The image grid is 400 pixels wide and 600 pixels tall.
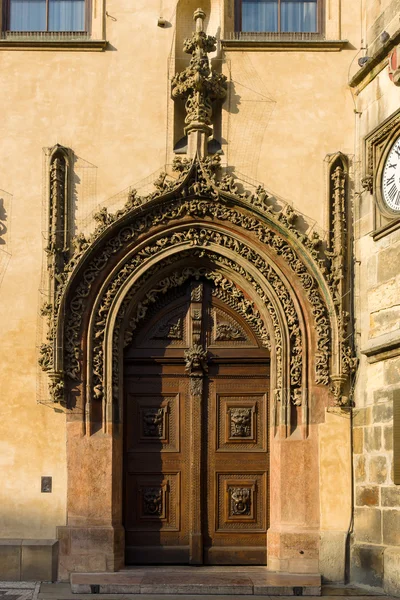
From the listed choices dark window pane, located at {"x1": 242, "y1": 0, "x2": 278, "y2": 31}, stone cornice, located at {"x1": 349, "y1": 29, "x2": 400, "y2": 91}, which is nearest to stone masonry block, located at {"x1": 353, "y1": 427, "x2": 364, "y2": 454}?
stone cornice, located at {"x1": 349, "y1": 29, "x2": 400, "y2": 91}

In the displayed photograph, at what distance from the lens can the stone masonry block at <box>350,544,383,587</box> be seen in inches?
437

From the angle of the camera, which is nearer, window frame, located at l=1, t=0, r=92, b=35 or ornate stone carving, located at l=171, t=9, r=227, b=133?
ornate stone carving, located at l=171, t=9, r=227, b=133

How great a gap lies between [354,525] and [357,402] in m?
1.28

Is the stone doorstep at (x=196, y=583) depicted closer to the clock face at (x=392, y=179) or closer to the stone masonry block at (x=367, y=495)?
the stone masonry block at (x=367, y=495)

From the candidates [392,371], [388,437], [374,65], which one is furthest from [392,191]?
[388,437]

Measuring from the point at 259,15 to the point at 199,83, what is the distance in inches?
53.7

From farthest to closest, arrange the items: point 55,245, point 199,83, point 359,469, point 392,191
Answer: point 199,83 < point 55,245 < point 359,469 < point 392,191

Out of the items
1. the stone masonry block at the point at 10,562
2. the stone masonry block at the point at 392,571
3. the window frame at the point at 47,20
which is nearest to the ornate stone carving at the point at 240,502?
the stone masonry block at the point at 392,571

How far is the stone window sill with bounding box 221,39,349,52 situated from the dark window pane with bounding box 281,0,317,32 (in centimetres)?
39

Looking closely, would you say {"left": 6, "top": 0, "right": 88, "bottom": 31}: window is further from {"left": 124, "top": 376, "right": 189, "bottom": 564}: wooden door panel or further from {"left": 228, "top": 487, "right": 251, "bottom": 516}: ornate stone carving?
{"left": 228, "top": 487, "right": 251, "bottom": 516}: ornate stone carving

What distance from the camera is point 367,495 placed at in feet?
37.6

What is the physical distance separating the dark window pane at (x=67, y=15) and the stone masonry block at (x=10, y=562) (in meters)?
5.75

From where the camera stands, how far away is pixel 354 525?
1166 cm

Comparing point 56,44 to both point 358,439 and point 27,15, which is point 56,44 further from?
point 358,439
